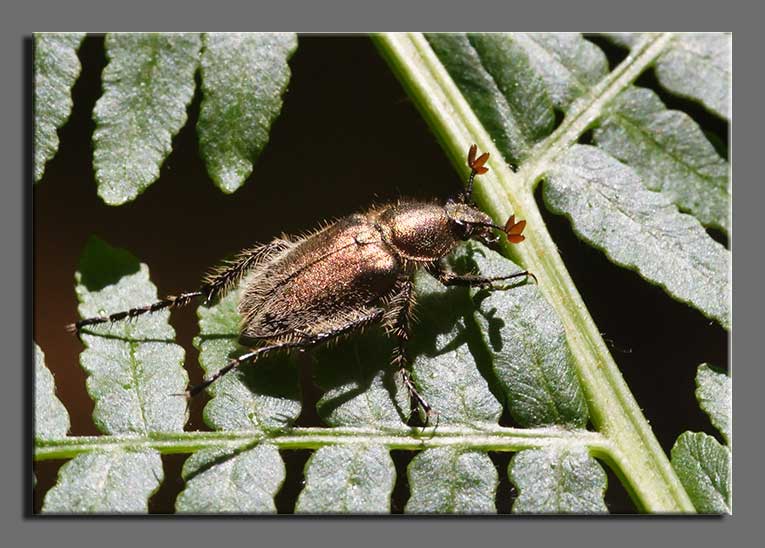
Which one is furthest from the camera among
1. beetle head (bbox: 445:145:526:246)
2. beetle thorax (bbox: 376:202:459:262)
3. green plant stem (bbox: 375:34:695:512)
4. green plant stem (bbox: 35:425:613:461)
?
beetle thorax (bbox: 376:202:459:262)

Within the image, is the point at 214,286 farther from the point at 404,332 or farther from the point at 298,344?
the point at 404,332

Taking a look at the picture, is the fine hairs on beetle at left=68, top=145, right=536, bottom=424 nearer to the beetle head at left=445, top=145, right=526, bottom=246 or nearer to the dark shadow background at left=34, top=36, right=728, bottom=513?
the beetle head at left=445, top=145, right=526, bottom=246

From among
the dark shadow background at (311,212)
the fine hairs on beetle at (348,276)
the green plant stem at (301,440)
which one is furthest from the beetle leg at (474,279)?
the green plant stem at (301,440)

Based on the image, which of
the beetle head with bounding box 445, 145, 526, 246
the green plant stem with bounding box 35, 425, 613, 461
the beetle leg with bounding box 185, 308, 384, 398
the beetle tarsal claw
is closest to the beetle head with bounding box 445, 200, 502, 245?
the beetle head with bounding box 445, 145, 526, 246

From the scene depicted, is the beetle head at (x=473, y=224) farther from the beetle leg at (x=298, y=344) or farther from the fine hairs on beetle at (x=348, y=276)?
the beetle leg at (x=298, y=344)

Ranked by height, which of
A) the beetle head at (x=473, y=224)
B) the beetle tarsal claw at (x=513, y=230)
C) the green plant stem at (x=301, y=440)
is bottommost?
the green plant stem at (x=301, y=440)
